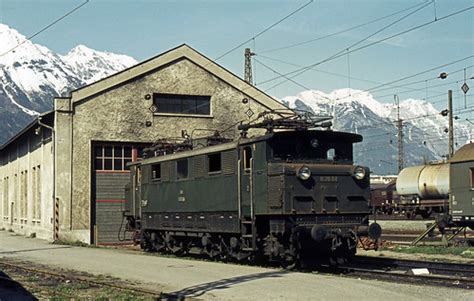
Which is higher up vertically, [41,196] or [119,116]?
[119,116]

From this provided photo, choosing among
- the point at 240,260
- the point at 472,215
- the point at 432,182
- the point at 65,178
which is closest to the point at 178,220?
the point at 240,260

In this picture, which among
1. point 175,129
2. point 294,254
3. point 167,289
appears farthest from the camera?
point 175,129

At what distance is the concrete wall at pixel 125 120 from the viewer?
30.9 metres

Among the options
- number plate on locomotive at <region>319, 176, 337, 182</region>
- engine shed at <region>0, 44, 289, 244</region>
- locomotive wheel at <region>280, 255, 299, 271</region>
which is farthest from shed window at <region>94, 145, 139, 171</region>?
number plate on locomotive at <region>319, 176, 337, 182</region>

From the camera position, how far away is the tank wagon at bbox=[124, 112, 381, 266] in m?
17.0

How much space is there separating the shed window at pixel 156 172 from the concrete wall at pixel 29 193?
358 inches

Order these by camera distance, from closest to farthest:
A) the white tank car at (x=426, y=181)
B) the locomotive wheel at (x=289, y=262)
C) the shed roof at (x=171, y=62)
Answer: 1. the locomotive wheel at (x=289, y=262)
2. the shed roof at (x=171, y=62)
3. the white tank car at (x=426, y=181)

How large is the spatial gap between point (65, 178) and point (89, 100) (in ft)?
13.0

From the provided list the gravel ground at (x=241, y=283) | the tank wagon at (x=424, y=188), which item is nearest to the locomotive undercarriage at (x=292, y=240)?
the gravel ground at (x=241, y=283)

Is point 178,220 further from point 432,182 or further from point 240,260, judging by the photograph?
point 432,182

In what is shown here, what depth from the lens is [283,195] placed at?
16766 mm

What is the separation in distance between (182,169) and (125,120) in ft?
36.7

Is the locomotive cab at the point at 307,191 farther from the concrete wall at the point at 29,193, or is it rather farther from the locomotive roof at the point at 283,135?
the concrete wall at the point at 29,193

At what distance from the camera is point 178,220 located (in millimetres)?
22688
